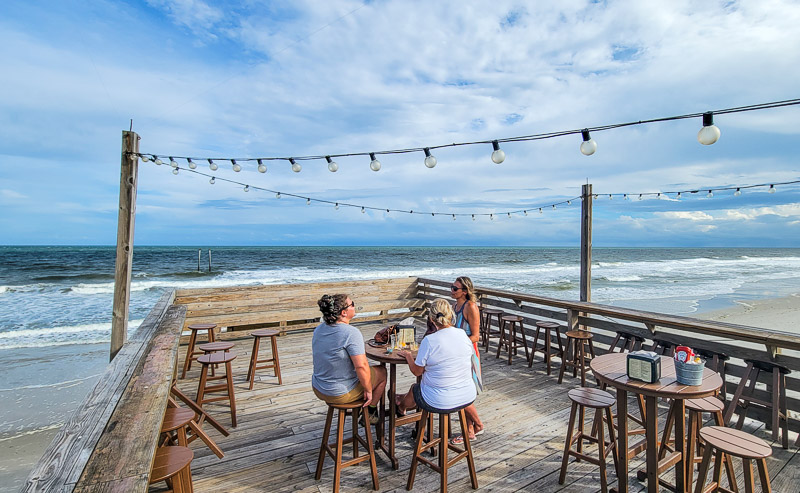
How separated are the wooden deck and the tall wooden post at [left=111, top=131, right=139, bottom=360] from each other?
3.32 feet

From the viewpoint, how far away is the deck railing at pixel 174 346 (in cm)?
123

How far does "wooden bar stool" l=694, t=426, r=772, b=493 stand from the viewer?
5.78ft

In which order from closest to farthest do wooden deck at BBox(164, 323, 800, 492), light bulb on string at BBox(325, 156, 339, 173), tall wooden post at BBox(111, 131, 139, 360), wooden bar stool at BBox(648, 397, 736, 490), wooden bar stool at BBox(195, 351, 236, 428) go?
wooden bar stool at BBox(648, 397, 736, 490) < wooden deck at BBox(164, 323, 800, 492) < wooden bar stool at BBox(195, 351, 236, 428) < tall wooden post at BBox(111, 131, 139, 360) < light bulb on string at BBox(325, 156, 339, 173)

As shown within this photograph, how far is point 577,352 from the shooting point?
445 cm

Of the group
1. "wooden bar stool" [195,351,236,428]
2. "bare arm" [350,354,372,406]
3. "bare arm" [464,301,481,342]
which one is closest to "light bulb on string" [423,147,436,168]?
"bare arm" [464,301,481,342]

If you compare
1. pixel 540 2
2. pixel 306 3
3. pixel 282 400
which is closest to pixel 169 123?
pixel 306 3

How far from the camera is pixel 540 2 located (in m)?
4.26

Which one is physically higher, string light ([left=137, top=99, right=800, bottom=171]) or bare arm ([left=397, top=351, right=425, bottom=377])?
string light ([left=137, top=99, right=800, bottom=171])

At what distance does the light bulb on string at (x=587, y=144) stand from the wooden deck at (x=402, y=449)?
2.44m

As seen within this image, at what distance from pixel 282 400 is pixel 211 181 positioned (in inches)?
150

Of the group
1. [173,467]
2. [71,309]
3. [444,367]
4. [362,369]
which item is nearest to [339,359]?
[362,369]

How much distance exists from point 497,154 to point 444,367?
7.37 feet

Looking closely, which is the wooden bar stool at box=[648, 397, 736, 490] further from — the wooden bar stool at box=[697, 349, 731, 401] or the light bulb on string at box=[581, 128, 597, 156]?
the light bulb on string at box=[581, 128, 597, 156]

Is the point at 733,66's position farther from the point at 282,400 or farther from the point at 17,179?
the point at 17,179
